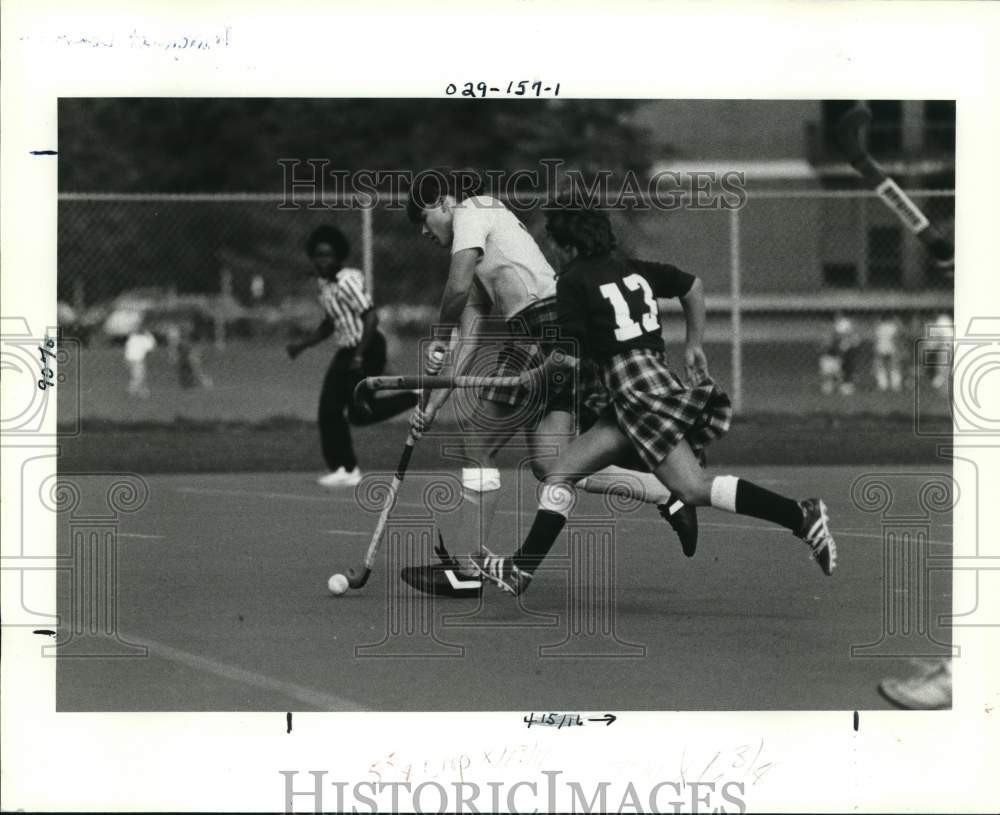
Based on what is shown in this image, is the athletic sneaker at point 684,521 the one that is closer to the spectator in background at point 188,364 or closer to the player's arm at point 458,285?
the player's arm at point 458,285

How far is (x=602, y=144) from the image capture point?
1437 inches

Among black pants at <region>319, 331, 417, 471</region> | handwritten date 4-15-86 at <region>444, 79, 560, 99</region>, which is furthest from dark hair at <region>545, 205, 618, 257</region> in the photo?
black pants at <region>319, 331, 417, 471</region>

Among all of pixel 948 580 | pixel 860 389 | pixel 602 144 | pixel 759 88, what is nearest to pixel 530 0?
pixel 759 88

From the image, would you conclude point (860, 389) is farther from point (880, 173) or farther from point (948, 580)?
point (880, 173)

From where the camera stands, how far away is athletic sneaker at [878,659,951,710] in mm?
5520

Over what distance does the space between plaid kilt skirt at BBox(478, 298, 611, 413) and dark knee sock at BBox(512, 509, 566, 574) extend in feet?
1.66

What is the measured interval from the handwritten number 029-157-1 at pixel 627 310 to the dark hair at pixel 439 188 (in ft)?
3.68

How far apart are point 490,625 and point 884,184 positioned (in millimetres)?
3069

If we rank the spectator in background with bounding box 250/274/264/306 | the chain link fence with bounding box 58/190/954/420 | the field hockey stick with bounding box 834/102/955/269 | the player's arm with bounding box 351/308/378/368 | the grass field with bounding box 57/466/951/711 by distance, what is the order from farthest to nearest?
the spectator in background with bounding box 250/274/264/306
the chain link fence with bounding box 58/190/954/420
the player's arm with bounding box 351/308/378/368
the grass field with bounding box 57/466/951/711
the field hockey stick with bounding box 834/102/955/269

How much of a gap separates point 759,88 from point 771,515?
205cm

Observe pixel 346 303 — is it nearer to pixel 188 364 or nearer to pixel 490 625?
pixel 490 625

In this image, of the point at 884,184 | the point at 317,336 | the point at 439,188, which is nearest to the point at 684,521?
the point at 439,188

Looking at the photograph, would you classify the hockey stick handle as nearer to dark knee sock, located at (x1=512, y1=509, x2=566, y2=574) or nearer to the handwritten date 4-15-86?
dark knee sock, located at (x1=512, y1=509, x2=566, y2=574)

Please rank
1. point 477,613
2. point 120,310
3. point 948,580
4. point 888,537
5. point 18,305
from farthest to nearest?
point 120,310
point 888,537
point 948,580
point 477,613
point 18,305
